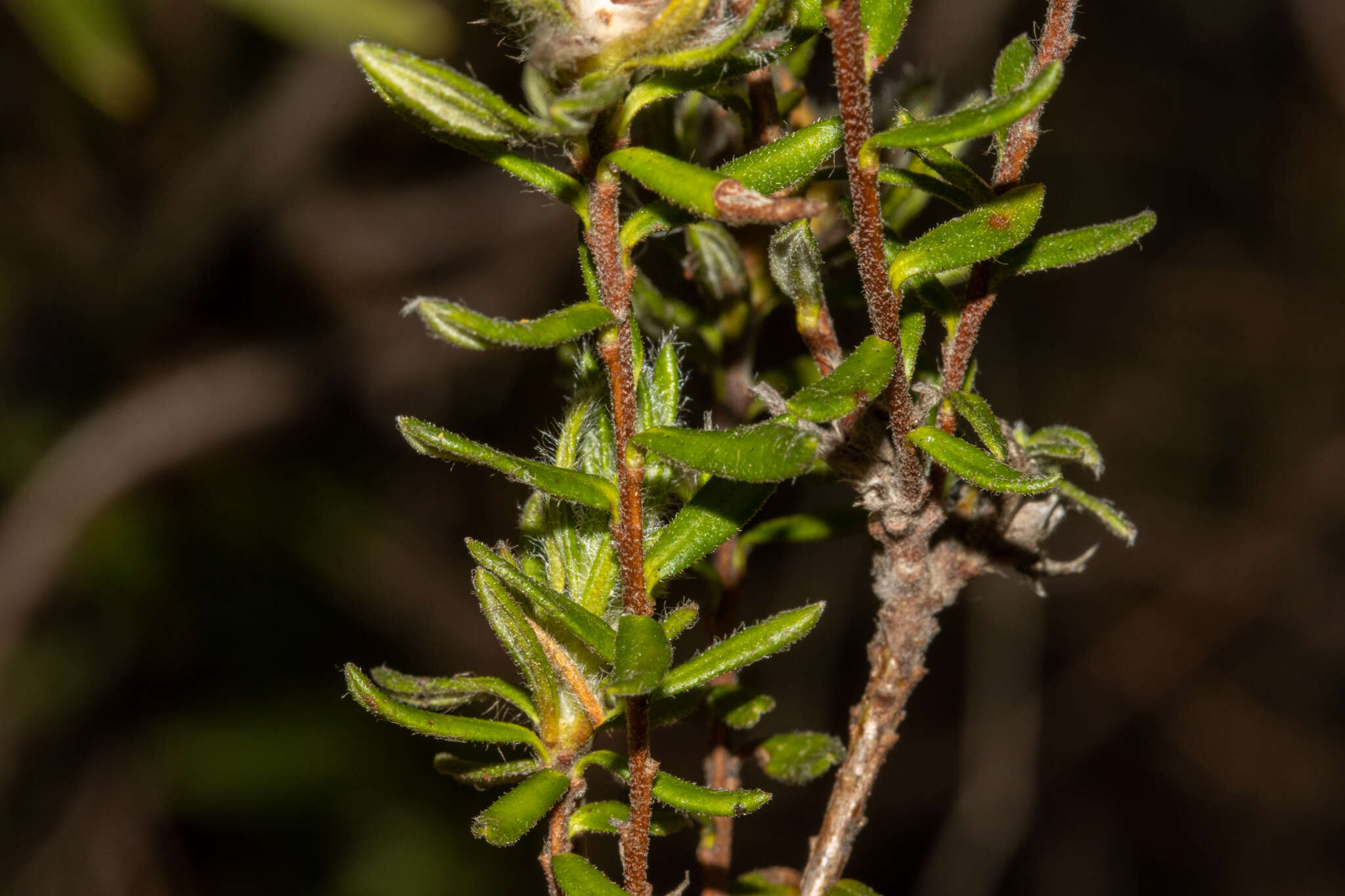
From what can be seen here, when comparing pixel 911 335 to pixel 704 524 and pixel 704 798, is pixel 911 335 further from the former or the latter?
pixel 704 798

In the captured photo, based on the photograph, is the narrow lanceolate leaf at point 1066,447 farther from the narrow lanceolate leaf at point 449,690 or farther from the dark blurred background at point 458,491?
the dark blurred background at point 458,491

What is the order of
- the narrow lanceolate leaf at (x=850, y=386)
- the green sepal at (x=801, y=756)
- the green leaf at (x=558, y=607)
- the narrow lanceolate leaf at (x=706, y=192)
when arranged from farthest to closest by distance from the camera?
the green sepal at (x=801, y=756) → the green leaf at (x=558, y=607) → the narrow lanceolate leaf at (x=850, y=386) → the narrow lanceolate leaf at (x=706, y=192)

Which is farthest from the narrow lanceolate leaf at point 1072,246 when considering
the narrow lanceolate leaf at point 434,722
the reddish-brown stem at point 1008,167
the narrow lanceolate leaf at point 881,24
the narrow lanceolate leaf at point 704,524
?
the narrow lanceolate leaf at point 434,722

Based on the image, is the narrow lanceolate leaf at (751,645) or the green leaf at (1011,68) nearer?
the narrow lanceolate leaf at (751,645)

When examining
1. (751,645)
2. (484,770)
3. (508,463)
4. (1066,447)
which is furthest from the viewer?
(1066,447)

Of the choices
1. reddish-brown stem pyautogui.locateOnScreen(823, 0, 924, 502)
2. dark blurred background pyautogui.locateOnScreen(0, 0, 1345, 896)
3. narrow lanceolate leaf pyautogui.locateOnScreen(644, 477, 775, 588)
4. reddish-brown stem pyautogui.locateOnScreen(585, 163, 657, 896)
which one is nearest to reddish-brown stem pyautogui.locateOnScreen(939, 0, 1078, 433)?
reddish-brown stem pyautogui.locateOnScreen(823, 0, 924, 502)

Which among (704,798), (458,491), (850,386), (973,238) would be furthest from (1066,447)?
(458,491)

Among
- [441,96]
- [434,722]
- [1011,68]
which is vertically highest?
[441,96]

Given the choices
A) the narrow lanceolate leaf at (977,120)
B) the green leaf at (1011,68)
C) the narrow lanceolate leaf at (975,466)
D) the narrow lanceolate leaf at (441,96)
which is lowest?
the narrow lanceolate leaf at (975,466)
